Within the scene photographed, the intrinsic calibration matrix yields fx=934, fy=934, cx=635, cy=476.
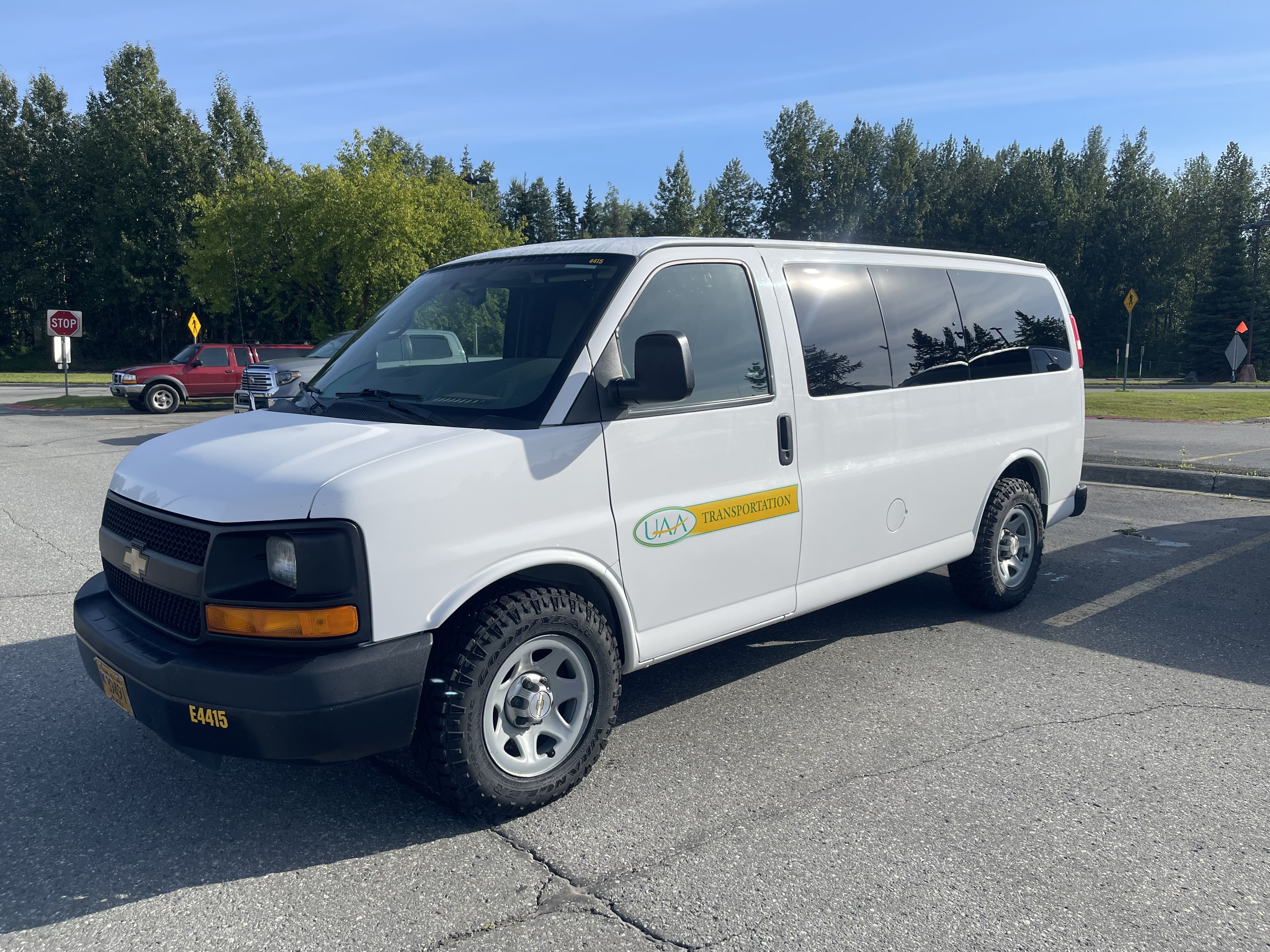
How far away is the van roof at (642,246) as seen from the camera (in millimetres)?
3891

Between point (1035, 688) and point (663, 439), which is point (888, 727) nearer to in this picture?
point (1035, 688)

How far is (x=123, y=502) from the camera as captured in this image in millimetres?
3545

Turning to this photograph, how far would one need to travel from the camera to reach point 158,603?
3.26 m

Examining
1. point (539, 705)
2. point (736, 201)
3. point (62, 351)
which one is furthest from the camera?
point (736, 201)

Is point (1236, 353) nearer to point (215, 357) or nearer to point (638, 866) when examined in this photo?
point (215, 357)

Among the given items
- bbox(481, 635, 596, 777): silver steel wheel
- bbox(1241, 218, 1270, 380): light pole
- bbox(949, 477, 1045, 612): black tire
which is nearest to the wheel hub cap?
bbox(481, 635, 596, 777): silver steel wheel

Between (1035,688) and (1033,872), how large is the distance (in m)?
1.79

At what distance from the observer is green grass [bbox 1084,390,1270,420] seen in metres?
19.4

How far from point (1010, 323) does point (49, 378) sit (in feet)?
158

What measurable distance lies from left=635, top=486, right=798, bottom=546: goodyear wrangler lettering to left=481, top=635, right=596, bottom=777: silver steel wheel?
0.54 metres

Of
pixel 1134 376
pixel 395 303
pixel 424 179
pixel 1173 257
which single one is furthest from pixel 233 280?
pixel 1173 257

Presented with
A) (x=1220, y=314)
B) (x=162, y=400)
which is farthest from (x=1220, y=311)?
(x=162, y=400)

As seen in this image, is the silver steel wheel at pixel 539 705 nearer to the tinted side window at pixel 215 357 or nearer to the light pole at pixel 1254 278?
the tinted side window at pixel 215 357

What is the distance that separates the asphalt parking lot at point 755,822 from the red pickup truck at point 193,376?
20.5 m
